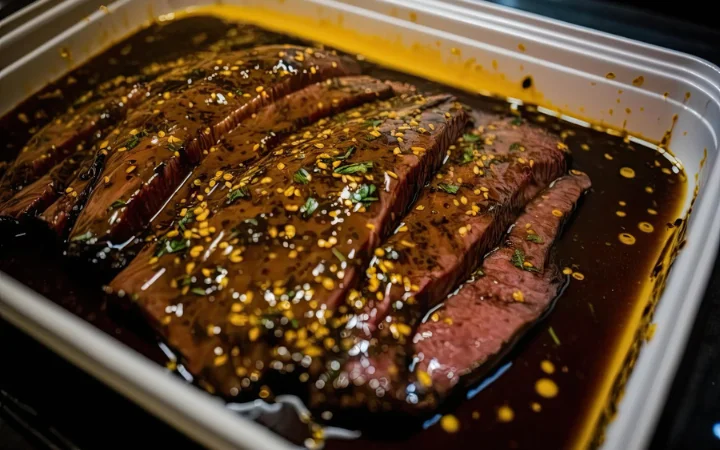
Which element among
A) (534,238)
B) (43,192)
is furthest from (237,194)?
(534,238)

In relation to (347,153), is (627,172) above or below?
below

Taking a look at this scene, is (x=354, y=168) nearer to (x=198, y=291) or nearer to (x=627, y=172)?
(x=198, y=291)

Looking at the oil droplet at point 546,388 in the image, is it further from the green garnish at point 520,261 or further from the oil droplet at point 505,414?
the green garnish at point 520,261

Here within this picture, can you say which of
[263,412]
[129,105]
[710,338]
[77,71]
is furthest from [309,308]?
[77,71]

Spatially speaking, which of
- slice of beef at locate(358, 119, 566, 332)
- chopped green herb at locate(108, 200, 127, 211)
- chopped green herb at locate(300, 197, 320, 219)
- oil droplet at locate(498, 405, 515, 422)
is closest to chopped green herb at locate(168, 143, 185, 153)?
chopped green herb at locate(108, 200, 127, 211)

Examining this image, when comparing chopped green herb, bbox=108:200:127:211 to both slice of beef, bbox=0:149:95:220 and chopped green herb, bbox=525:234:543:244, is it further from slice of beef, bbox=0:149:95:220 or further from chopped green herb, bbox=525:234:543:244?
chopped green herb, bbox=525:234:543:244
